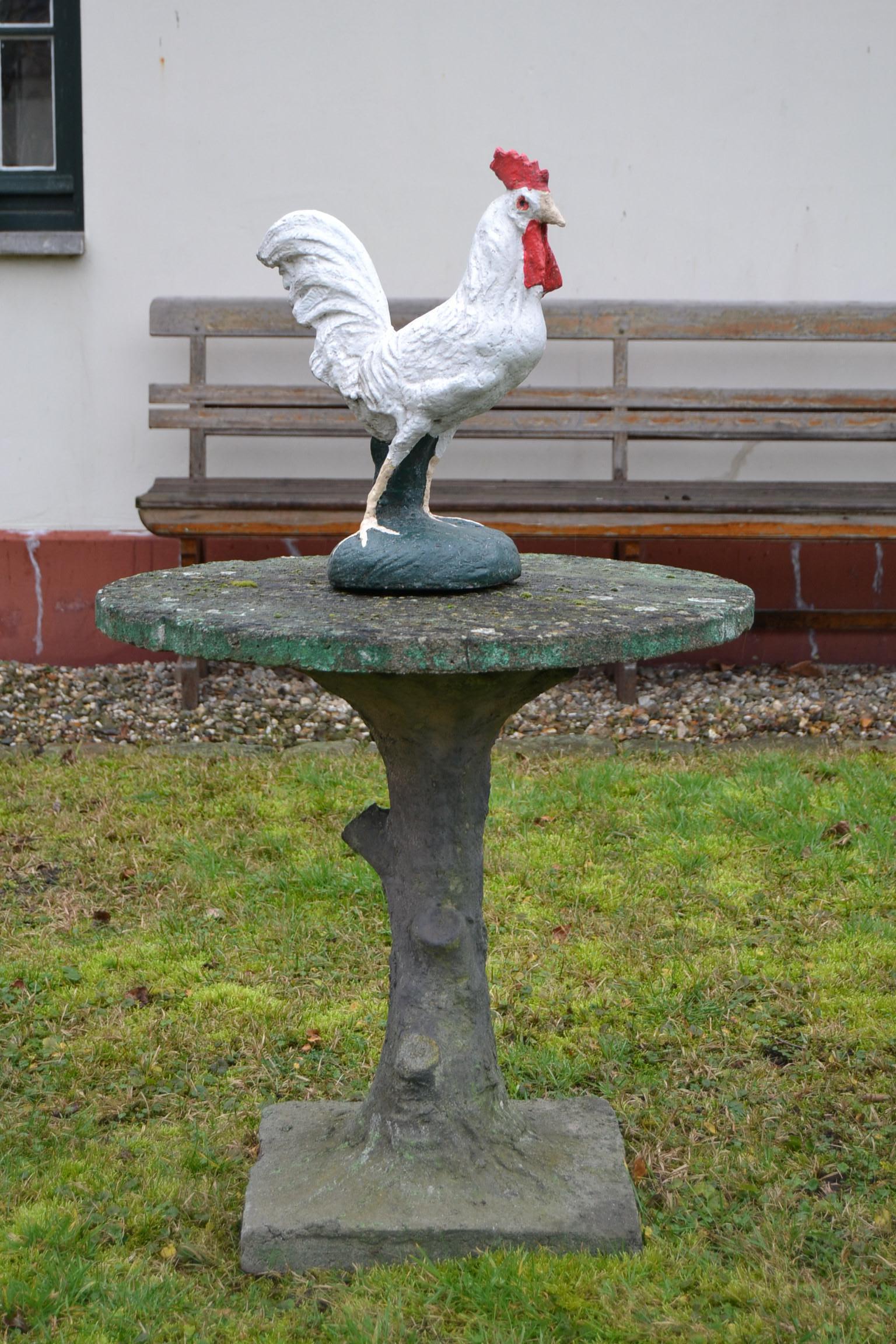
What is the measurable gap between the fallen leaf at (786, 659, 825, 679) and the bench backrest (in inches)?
39.3

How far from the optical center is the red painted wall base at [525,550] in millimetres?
6328

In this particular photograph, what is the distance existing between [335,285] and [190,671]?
3220mm

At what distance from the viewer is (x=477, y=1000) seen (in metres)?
2.78

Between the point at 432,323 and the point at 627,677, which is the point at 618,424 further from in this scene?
the point at 432,323

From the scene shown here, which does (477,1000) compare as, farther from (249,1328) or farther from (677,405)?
(677,405)

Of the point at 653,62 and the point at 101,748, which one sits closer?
the point at 101,748

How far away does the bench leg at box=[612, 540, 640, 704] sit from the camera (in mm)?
5836

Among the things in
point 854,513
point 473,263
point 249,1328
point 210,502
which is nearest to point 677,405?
point 854,513

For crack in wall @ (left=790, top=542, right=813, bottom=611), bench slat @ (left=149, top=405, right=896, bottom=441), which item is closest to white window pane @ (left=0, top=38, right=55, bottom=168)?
bench slat @ (left=149, top=405, right=896, bottom=441)

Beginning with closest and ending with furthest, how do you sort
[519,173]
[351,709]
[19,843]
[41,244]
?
[519,173]
[19,843]
[351,709]
[41,244]

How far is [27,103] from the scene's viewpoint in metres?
6.32

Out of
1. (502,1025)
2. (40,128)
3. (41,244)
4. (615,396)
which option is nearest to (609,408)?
(615,396)

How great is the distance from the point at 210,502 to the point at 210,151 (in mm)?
1679

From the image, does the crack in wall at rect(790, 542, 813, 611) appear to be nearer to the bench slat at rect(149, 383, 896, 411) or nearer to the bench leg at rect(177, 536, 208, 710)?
the bench slat at rect(149, 383, 896, 411)
